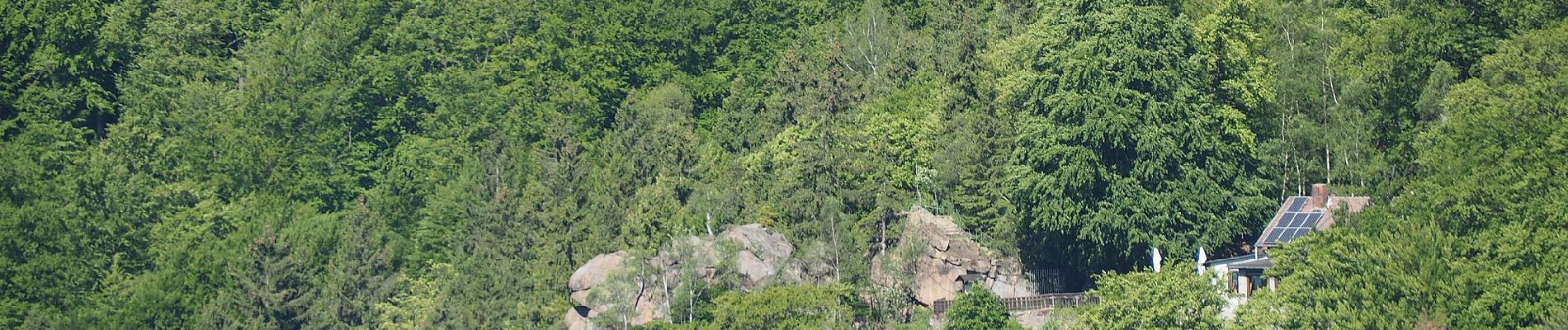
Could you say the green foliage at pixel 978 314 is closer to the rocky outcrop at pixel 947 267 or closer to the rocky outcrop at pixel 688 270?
the rocky outcrop at pixel 947 267

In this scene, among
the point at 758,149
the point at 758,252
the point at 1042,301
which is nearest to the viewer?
the point at 1042,301

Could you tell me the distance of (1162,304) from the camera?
245 ft

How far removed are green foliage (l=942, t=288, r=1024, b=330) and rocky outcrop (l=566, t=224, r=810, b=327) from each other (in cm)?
746

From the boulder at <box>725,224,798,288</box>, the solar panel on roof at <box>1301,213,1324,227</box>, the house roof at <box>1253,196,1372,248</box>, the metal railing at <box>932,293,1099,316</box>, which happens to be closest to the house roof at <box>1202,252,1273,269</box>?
the house roof at <box>1253,196,1372,248</box>

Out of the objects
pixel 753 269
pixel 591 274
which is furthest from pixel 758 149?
pixel 753 269

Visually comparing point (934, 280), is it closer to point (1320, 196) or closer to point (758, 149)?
point (1320, 196)

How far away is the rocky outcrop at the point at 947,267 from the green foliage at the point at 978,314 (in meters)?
4.26

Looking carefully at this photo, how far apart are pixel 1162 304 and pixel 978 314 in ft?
28.6

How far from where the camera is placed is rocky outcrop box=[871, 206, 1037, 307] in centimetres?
8800

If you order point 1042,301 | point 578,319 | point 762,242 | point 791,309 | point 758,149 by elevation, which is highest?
point 1042,301

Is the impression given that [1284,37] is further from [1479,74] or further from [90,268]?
[90,268]

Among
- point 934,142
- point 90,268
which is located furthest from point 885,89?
point 90,268

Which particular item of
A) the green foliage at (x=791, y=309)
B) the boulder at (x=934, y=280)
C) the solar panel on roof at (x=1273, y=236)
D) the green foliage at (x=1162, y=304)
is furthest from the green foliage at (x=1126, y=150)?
the green foliage at (x=1162, y=304)

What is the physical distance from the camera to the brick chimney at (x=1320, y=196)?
278 feet
